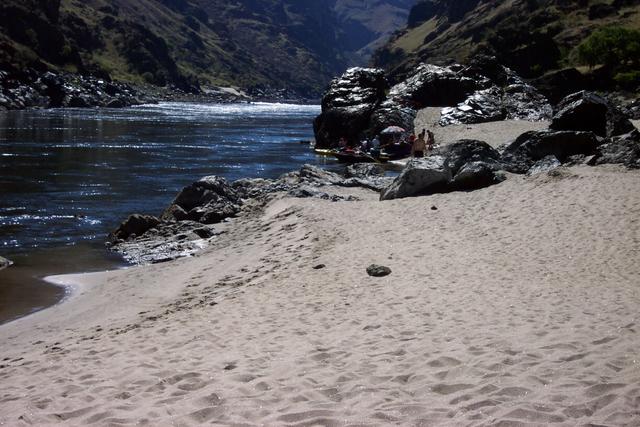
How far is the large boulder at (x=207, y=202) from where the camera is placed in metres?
25.2

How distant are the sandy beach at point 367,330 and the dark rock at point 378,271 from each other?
0.20 meters

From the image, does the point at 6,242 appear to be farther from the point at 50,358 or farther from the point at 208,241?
the point at 50,358

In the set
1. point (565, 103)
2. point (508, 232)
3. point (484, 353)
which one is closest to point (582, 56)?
point (565, 103)

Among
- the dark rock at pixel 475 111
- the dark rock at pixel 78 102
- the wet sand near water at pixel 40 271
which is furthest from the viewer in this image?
the dark rock at pixel 78 102

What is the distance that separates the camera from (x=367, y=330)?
35.0 feet

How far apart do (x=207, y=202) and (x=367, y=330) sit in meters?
16.7

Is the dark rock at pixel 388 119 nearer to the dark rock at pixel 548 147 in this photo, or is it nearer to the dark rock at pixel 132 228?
the dark rock at pixel 548 147

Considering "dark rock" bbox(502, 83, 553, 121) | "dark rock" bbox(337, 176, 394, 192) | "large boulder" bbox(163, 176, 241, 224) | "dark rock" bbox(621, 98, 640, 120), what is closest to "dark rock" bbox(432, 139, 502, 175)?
"dark rock" bbox(337, 176, 394, 192)

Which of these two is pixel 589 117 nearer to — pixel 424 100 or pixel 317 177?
pixel 317 177

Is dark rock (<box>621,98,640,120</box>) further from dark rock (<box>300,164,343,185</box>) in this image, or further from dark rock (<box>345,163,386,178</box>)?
dark rock (<box>300,164,343,185</box>)

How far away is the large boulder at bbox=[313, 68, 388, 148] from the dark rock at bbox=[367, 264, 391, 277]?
4664cm

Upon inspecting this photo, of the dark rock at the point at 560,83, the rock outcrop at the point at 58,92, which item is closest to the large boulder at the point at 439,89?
the dark rock at the point at 560,83

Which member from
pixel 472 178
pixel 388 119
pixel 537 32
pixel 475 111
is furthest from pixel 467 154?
pixel 537 32

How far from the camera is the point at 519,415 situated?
275 inches
